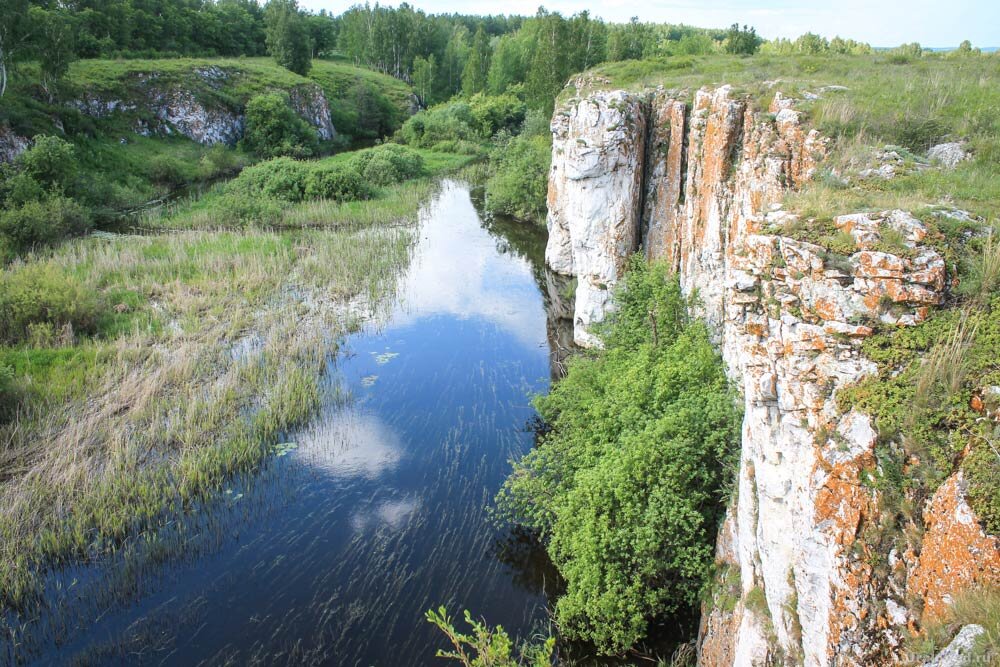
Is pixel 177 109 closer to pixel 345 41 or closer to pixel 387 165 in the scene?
pixel 387 165

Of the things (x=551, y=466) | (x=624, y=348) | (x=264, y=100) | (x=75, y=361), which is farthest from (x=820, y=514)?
(x=264, y=100)

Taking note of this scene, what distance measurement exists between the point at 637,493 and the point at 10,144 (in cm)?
4216

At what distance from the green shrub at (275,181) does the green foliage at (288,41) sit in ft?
138

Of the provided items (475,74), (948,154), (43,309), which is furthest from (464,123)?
(948,154)

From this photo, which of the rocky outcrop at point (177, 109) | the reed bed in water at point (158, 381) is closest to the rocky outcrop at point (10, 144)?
the reed bed in water at point (158, 381)

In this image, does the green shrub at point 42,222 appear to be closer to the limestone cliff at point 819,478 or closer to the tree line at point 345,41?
the tree line at point 345,41

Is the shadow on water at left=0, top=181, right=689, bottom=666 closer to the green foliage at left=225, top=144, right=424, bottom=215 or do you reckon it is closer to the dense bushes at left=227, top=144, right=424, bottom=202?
the green foliage at left=225, top=144, right=424, bottom=215

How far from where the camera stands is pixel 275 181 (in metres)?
39.2

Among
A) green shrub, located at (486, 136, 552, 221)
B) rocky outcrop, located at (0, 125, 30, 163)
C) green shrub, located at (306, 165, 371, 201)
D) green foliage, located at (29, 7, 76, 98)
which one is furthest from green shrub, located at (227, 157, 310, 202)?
green foliage, located at (29, 7, 76, 98)

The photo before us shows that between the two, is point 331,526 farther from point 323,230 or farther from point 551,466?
point 323,230

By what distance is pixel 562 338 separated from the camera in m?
21.6

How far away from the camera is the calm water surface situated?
10.4 metres

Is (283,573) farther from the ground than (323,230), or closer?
closer

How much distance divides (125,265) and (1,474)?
14.3 metres
